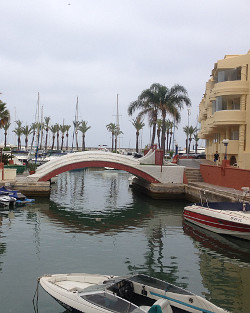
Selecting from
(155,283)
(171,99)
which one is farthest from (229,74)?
(155,283)

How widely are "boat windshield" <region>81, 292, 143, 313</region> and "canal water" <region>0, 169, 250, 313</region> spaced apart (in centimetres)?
247

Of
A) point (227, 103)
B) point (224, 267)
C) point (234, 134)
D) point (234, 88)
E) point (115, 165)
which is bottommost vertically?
point (224, 267)

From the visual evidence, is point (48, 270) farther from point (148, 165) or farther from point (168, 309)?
point (148, 165)

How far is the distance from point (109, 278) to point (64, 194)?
107 feet

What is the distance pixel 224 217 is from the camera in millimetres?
23406

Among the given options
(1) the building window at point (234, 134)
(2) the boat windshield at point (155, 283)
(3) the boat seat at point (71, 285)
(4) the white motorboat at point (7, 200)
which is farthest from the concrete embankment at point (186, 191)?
(3) the boat seat at point (71, 285)

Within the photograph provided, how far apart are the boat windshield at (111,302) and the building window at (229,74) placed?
35049mm

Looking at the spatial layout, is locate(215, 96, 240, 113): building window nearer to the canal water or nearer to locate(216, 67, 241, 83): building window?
locate(216, 67, 241, 83): building window

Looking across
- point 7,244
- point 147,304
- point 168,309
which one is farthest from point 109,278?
point 7,244

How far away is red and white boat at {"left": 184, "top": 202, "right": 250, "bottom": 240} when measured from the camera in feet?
73.3

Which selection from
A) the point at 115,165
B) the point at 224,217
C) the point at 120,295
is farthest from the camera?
the point at 115,165

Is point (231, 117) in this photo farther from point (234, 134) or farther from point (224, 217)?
point (224, 217)

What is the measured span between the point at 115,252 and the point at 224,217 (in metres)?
8.02

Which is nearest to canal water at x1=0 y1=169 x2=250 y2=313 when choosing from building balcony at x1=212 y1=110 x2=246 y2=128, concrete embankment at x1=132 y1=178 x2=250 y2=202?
concrete embankment at x1=132 y1=178 x2=250 y2=202
